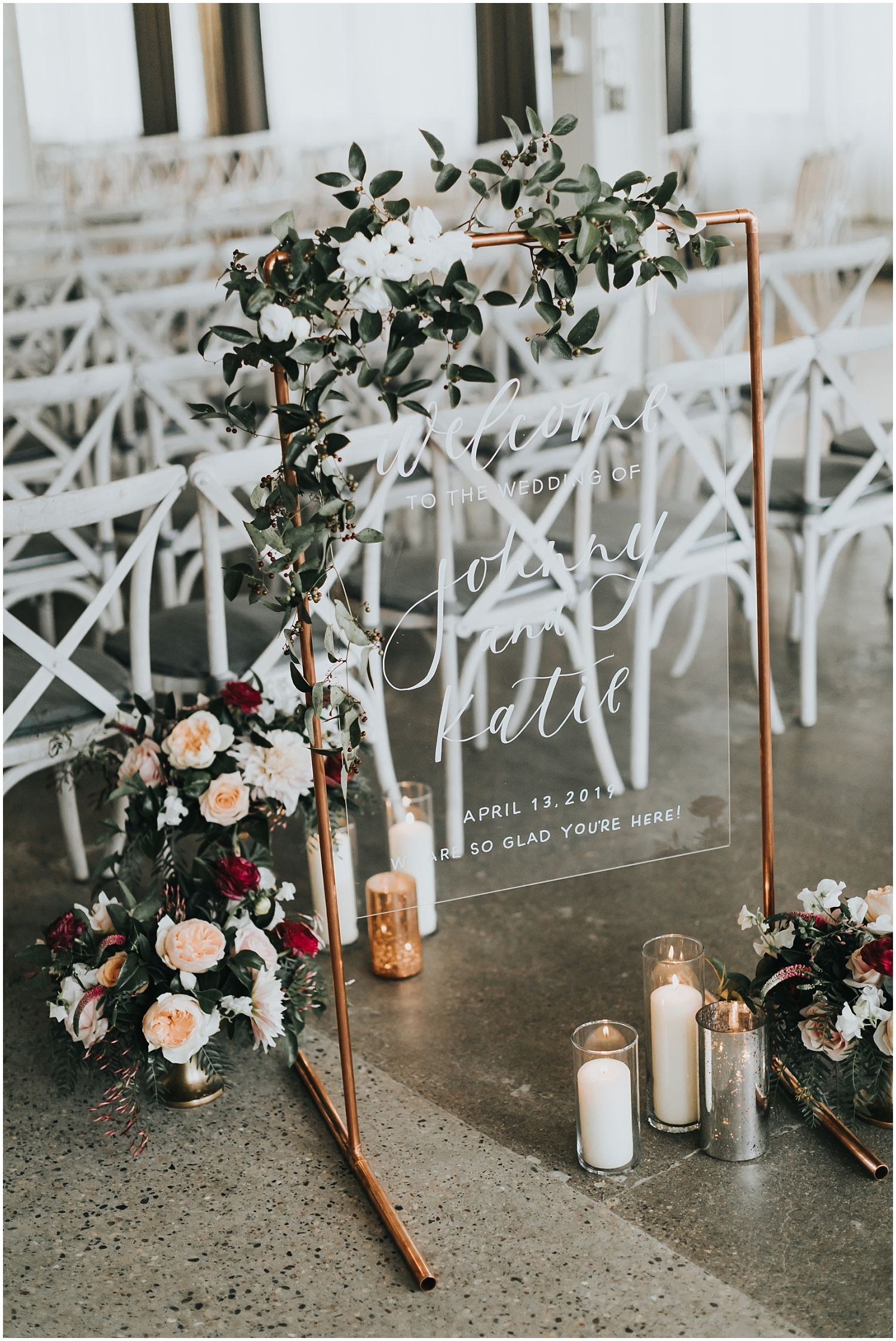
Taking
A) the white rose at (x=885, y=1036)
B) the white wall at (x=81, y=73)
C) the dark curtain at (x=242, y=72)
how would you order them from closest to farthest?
1. the white rose at (x=885, y=1036)
2. the white wall at (x=81, y=73)
3. the dark curtain at (x=242, y=72)

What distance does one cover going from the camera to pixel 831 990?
1786 millimetres

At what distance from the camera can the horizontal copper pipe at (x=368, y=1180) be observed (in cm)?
163

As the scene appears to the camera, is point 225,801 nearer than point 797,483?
Yes

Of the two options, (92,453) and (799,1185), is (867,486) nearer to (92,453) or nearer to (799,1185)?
(799,1185)

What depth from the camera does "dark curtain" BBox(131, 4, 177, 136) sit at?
903 centimetres

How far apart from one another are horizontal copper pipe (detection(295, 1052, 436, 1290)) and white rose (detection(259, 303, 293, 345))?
44.0 inches

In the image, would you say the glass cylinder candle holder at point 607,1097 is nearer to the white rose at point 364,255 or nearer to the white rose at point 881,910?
the white rose at point 881,910

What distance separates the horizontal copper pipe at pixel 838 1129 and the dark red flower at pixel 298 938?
2.35 ft

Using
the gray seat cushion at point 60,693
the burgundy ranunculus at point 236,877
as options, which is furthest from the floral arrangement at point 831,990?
the gray seat cushion at point 60,693

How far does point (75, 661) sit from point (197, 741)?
47cm

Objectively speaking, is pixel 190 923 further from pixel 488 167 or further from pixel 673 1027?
pixel 488 167

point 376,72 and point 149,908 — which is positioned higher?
point 376,72

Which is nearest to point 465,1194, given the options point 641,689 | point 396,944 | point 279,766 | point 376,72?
point 396,944

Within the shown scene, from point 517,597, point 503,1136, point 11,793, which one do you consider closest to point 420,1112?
point 503,1136
